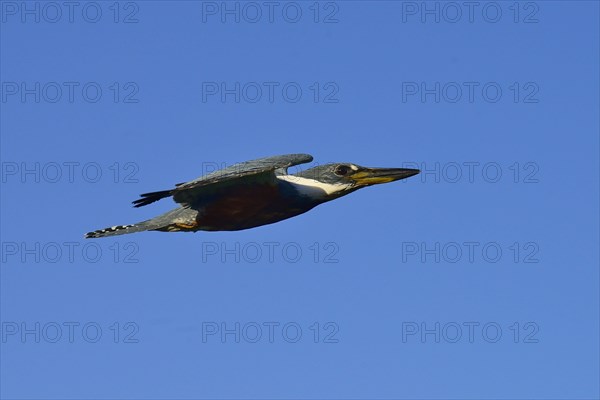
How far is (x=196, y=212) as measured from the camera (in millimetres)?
32875

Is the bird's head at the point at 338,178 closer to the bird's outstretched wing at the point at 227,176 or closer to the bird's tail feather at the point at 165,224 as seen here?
the bird's outstretched wing at the point at 227,176

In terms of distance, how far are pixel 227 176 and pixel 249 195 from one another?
4.69 ft

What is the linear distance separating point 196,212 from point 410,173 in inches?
206

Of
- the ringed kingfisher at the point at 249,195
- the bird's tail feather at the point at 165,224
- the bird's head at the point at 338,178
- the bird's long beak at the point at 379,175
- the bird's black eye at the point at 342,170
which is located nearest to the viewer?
the ringed kingfisher at the point at 249,195

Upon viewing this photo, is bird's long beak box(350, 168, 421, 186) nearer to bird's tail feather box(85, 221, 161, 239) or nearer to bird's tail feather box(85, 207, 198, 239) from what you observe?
bird's tail feather box(85, 207, 198, 239)

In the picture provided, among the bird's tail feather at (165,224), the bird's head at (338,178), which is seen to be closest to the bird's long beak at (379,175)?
the bird's head at (338,178)

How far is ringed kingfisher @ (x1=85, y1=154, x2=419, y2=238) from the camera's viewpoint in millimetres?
31891

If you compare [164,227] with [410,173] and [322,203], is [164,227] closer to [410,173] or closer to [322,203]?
[322,203]

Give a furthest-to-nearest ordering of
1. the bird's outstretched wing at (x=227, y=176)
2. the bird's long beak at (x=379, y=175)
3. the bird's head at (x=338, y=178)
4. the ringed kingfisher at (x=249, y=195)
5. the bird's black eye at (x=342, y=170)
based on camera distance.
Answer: the bird's long beak at (x=379, y=175)
the bird's black eye at (x=342, y=170)
the bird's head at (x=338, y=178)
the ringed kingfisher at (x=249, y=195)
the bird's outstretched wing at (x=227, y=176)

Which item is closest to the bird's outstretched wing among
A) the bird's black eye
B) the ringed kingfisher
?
the ringed kingfisher

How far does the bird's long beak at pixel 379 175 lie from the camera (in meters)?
34.5

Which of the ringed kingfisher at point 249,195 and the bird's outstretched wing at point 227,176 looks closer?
the bird's outstretched wing at point 227,176

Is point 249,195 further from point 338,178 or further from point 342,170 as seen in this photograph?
point 342,170

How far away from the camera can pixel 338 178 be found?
34125mm
